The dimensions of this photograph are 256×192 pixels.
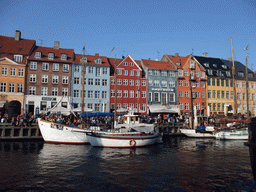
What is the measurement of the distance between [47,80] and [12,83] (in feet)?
22.0

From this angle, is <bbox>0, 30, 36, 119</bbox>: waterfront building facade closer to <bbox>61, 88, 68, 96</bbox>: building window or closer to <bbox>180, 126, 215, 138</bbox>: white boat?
<bbox>61, 88, 68, 96</bbox>: building window

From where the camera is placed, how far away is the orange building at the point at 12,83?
3953cm

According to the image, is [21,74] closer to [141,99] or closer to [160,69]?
[141,99]

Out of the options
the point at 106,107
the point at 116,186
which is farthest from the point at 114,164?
the point at 106,107

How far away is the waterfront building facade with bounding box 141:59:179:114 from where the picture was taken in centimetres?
4972

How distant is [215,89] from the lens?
5544 cm

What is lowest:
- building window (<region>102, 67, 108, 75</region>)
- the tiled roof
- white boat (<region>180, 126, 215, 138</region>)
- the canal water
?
the canal water

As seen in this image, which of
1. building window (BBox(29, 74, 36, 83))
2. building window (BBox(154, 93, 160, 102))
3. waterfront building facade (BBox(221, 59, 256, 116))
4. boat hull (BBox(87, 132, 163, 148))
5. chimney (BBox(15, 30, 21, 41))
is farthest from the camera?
waterfront building facade (BBox(221, 59, 256, 116))

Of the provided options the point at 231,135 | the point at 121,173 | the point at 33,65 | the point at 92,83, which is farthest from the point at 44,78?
the point at 231,135

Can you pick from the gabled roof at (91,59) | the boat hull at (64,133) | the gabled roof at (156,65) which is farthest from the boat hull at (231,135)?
the gabled roof at (91,59)

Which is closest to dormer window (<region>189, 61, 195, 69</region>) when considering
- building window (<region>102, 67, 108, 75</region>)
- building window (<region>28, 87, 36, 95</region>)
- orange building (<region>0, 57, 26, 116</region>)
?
building window (<region>102, 67, 108, 75</region>)

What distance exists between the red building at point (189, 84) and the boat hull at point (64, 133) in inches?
1263

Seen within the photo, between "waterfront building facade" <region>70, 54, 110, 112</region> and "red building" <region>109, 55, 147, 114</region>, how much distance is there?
1.69 metres

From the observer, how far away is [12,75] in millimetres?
40719
